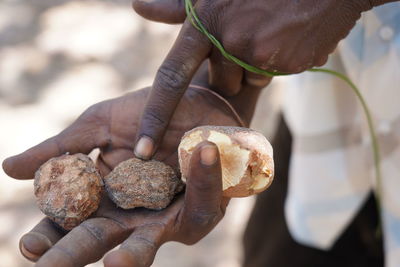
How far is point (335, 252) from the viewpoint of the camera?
6.29 feet

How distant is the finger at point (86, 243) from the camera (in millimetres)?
1054

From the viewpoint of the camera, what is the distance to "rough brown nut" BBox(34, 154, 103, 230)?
123 cm

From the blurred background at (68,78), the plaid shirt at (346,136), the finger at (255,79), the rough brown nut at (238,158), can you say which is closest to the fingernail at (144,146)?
the rough brown nut at (238,158)

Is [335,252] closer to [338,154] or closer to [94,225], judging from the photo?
[338,154]

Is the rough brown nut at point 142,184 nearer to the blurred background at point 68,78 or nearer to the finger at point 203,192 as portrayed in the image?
the finger at point 203,192

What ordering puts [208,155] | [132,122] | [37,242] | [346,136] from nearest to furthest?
[208,155]
[37,242]
[132,122]
[346,136]

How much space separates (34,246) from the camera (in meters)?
1.13

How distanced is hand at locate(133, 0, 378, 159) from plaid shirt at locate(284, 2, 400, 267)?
313 mm

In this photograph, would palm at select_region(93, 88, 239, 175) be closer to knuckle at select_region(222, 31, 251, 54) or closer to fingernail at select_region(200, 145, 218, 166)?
knuckle at select_region(222, 31, 251, 54)

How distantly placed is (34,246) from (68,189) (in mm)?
178

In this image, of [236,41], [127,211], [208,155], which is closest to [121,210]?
[127,211]

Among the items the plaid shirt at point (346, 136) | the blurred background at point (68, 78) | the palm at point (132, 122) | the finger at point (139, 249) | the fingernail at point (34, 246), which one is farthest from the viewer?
the blurred background at point (68, 78)

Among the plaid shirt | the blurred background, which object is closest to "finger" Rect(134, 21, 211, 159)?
the plaid shirt

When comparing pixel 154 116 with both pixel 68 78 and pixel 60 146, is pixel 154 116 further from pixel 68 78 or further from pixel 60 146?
pixel 68 78
